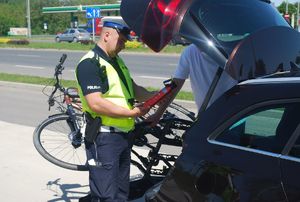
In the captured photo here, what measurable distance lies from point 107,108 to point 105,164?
414mm

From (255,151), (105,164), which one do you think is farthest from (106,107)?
(255,151)

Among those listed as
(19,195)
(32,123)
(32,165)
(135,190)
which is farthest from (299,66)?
(32,123)

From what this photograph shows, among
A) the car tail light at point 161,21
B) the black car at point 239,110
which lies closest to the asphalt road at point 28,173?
the car tail light at point 161,21

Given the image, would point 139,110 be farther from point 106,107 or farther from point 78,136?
point 78,136

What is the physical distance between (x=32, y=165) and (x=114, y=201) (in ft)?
9.81

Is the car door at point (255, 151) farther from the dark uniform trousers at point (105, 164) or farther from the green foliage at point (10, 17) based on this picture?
the green foliage at point (10, 17)

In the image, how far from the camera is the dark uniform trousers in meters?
3.50

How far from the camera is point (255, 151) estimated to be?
2.40 m

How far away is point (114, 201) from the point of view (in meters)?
3.55

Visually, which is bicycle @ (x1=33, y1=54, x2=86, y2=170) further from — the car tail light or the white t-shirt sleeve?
the car tail light

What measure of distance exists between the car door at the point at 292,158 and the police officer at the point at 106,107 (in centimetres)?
127

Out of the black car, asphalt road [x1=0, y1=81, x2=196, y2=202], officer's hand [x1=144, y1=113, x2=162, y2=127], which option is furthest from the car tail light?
asphalt road [x1=0, y1=81, x2=196, y2=202]

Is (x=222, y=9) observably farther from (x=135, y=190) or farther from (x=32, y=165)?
(x=32, y=165)

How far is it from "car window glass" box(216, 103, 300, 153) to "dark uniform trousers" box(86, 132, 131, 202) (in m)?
1.18
